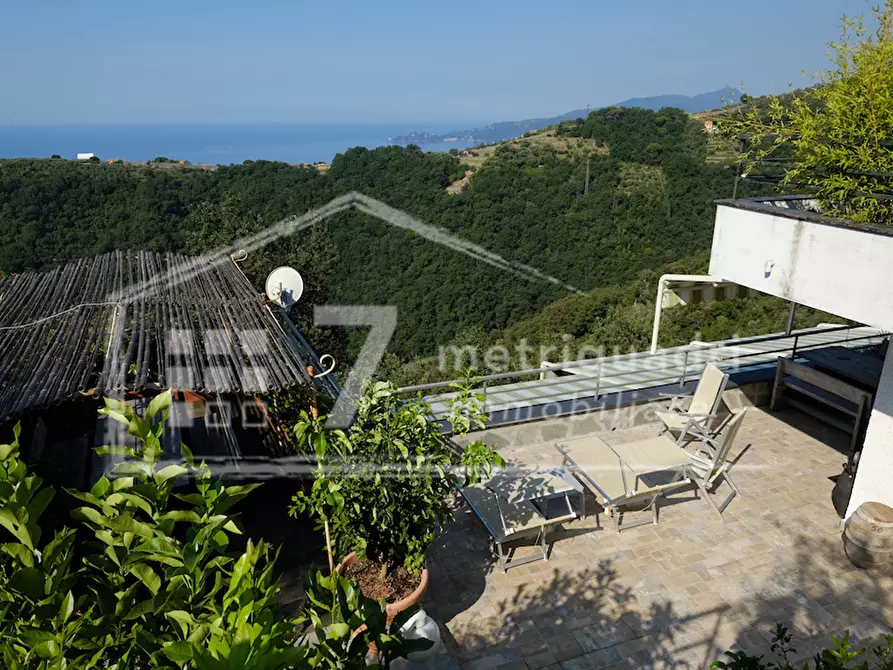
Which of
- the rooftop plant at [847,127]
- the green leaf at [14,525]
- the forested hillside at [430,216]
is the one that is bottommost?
the forested hillside at [430,216]

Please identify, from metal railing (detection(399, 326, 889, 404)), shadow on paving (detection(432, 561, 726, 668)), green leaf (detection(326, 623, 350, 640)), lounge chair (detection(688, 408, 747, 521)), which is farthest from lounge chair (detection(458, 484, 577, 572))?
green leaf (detection(326, 623, 350, 640))

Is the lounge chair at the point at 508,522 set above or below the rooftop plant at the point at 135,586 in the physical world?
below

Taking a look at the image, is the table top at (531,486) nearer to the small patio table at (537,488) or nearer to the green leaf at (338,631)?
the small patio table at (537,488)

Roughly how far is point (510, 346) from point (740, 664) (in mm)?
23720

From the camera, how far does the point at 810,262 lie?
427 cm

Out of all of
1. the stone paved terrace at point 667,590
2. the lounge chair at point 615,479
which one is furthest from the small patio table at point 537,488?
the stone paved terrace at point 667,590

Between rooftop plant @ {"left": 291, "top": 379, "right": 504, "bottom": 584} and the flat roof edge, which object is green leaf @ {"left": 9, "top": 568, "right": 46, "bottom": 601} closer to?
rooftop plant @ {"left": 291, "top": 379, "right": 504, "bottom": 584}

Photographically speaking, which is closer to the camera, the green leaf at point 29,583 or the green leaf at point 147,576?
the green leaf at point 29,583

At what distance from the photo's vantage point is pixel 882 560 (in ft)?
13.9

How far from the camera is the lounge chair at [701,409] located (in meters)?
5.67

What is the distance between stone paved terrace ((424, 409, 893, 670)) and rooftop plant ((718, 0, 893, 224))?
251cm

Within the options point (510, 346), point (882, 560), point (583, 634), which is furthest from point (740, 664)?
point (510, 346)

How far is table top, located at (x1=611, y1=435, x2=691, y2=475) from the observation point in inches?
192

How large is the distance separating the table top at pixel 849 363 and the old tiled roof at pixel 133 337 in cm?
555
